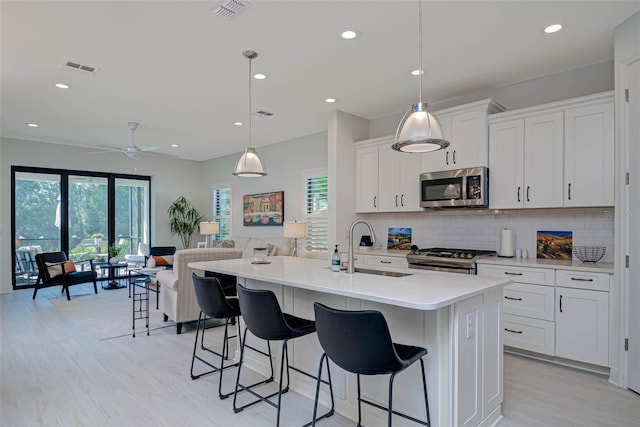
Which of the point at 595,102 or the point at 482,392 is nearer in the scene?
the point at 482,392

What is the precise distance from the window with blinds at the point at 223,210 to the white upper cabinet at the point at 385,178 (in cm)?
434

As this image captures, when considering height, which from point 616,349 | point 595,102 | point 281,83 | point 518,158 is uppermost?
point 281,83

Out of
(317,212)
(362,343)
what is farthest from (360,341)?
(317,212)

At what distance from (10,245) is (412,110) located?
7833 mm

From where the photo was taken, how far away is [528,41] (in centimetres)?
321

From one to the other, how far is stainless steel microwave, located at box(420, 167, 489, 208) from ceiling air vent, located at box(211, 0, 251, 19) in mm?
2820

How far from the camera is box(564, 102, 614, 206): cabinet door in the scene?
330 centimetres

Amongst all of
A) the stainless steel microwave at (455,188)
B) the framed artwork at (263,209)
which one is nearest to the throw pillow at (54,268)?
the framed artwork at (263,209)

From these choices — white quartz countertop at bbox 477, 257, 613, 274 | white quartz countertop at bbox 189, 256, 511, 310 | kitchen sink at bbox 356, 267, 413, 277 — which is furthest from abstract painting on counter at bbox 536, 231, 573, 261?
kitchen sink at bbox 356, 267, 413, 277

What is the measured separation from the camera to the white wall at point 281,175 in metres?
6.68

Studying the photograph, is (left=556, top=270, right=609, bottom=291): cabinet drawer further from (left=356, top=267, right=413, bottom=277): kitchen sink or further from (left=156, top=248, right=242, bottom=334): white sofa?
(left=156, top=248, right=242, bottom=334): white sofa

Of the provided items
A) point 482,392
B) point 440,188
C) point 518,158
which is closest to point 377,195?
point 440,188

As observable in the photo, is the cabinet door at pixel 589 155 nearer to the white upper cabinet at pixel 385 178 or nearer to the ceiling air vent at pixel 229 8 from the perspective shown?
the white upper cabinet at pixel 385 178

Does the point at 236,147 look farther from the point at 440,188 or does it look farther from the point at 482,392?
the point at 482,392
